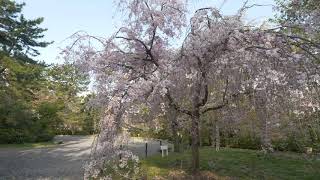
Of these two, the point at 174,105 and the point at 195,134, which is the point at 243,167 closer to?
the point at 195,134

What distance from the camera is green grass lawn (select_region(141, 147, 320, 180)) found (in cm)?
920

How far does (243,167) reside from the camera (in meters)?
10.2

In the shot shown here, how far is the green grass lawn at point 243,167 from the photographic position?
9.20 m

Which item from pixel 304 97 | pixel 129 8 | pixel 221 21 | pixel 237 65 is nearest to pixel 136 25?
pixel 129 8

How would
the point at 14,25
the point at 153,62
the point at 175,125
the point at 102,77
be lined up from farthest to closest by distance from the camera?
the point at 14,25 < the point at 175,125 < the point at 153,62 < the point at 102,77

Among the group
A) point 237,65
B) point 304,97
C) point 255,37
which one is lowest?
point 304,97

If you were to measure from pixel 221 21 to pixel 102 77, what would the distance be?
2275mm

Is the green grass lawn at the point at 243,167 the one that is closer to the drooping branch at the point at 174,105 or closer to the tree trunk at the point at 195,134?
the tree trunk at the point at 195,134

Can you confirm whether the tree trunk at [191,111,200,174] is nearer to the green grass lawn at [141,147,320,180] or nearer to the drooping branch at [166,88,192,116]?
the drooping branch at [166,88,192,116]

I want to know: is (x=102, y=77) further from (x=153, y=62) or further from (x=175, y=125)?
(x=175, y=125)

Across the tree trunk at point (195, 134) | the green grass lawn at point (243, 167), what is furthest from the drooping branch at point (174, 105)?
the green grass lawn at point (243, 167)

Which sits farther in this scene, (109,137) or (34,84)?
(34,84)

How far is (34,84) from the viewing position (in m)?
24.2

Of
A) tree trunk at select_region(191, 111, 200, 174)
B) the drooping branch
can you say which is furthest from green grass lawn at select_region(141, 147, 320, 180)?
the drooping branch
